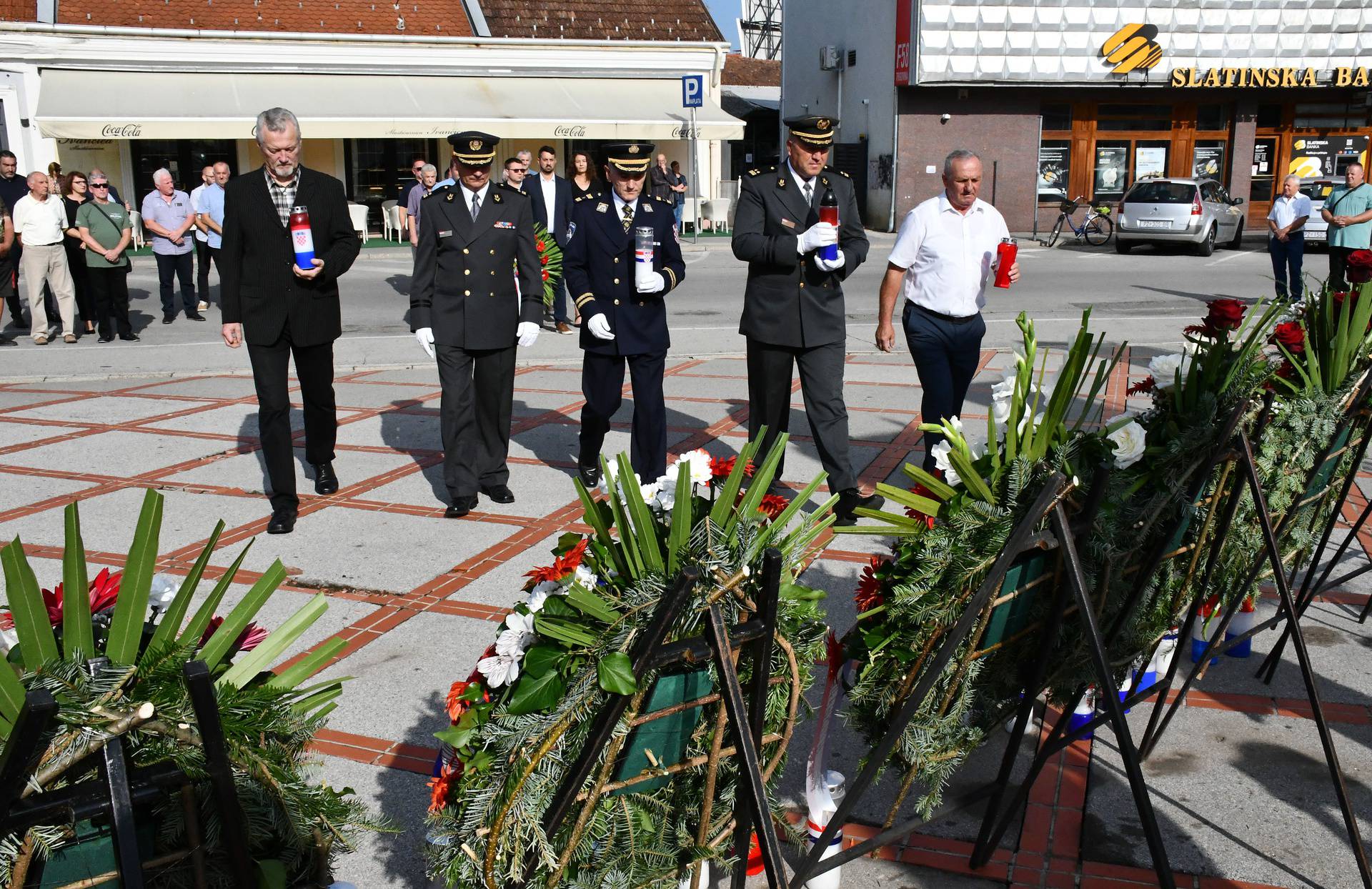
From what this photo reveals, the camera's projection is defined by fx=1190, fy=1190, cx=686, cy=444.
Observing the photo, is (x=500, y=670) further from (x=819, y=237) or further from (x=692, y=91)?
(x=692, y=91)

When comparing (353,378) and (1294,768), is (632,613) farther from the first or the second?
(353,378)

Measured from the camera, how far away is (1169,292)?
655 inches

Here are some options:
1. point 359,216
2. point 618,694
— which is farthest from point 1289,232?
point 359,216

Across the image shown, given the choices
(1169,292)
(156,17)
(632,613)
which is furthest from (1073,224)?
(632,613)

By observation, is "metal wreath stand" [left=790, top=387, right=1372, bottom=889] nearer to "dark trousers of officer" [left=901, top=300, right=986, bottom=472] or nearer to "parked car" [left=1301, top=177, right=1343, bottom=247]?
"dark trousers of officer" [left=901, top=300, right=986, bottom=472]

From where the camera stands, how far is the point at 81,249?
13.3 m

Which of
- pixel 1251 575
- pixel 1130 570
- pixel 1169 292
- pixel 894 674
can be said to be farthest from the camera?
pixel 1169 292

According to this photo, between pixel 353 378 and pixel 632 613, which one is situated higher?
pixel 632 613

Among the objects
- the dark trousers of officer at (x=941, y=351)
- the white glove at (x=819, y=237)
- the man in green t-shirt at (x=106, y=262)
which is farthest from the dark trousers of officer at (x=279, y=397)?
the man in green t-shirt at (x=106, y=262)

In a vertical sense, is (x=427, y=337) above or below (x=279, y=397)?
above

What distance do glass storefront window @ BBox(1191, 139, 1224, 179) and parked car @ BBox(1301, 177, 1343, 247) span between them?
256cm

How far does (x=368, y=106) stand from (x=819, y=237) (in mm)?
20342

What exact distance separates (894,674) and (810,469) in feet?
14.5

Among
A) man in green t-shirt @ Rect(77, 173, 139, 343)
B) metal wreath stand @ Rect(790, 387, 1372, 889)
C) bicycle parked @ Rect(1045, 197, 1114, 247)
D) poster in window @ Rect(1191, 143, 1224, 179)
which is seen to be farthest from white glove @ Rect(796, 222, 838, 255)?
poster in window @ Rect(1191, 143, 1224, 179)
